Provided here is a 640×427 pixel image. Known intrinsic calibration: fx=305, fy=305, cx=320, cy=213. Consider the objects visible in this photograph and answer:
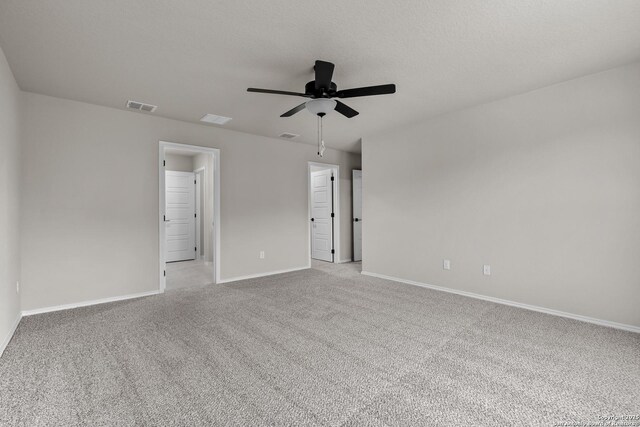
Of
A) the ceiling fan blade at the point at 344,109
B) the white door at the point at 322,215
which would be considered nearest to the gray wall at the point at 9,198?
the ceiling fan blade at the point at 344,109

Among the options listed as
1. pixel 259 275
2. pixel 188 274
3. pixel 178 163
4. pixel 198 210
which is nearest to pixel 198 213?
pixel 198 210

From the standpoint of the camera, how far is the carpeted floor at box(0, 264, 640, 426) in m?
1.79

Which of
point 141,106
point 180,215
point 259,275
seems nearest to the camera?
point 141,106

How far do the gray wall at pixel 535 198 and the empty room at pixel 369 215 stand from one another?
0.02m

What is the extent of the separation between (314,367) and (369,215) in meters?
3.64

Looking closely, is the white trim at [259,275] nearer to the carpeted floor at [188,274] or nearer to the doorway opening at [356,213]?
the carpeted floor at [188,274]

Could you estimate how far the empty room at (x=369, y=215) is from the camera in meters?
2.05

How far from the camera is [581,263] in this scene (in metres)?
3.29

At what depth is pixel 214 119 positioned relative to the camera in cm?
459

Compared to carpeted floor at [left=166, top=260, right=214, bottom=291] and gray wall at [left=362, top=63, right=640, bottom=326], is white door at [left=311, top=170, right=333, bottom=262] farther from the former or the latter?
carpeted floor at [left=166, top=260, right=214, bottom=291]

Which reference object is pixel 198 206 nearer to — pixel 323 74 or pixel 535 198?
pixel 323 74

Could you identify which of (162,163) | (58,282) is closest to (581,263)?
(162,163)

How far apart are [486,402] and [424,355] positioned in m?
0.65

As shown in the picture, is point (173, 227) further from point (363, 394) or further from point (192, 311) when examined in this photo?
point (363, 394)
